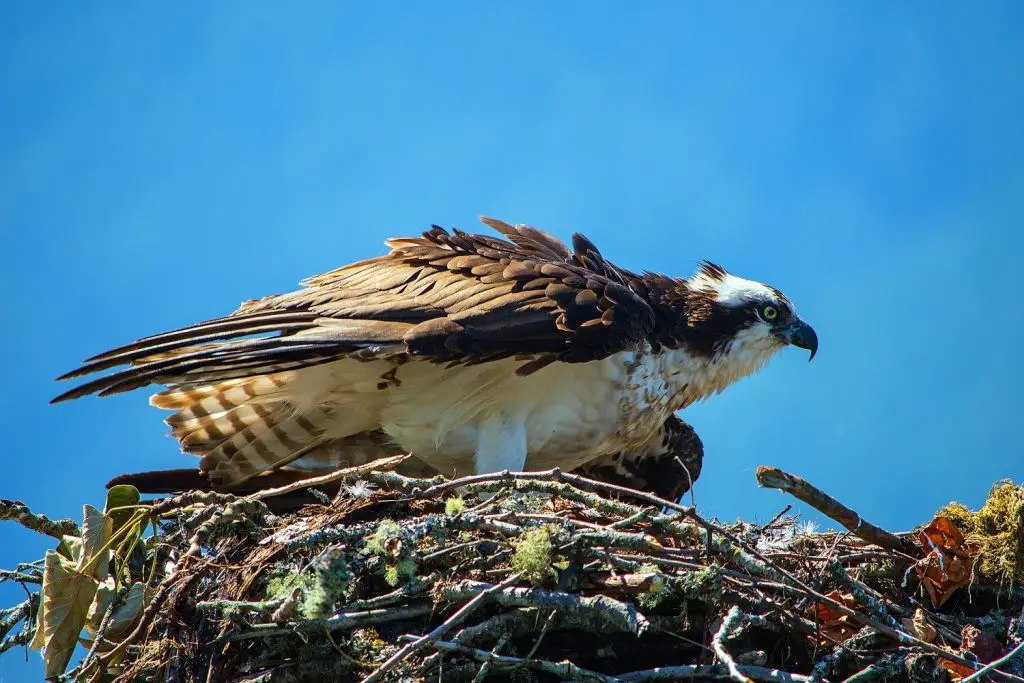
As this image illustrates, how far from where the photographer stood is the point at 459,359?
5039 mm

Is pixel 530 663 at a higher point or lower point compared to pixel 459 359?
lower

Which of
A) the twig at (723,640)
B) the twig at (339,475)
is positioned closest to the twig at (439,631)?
the twig at (723,640)

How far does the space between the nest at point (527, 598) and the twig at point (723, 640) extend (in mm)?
12

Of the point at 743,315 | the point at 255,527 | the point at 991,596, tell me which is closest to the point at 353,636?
the point at 255,527

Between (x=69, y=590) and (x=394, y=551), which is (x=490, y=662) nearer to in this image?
(x=394, y=551)

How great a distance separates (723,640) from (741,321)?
2725 millimetres

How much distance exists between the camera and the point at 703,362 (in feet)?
19.6

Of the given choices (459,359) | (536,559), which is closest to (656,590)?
(536,559)

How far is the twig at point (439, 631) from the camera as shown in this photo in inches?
141

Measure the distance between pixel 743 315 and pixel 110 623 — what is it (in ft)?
11.5

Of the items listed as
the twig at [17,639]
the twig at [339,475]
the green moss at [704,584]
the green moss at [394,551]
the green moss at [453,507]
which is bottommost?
the twig at [17,639]

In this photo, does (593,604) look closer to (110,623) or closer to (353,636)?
(353,636)

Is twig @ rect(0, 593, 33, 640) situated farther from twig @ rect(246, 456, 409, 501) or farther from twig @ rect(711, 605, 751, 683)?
twig @ rect(711, 605, 751, 683)

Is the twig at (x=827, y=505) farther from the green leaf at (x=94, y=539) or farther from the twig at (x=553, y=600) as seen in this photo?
the green leaf at (x=94, y=539)
